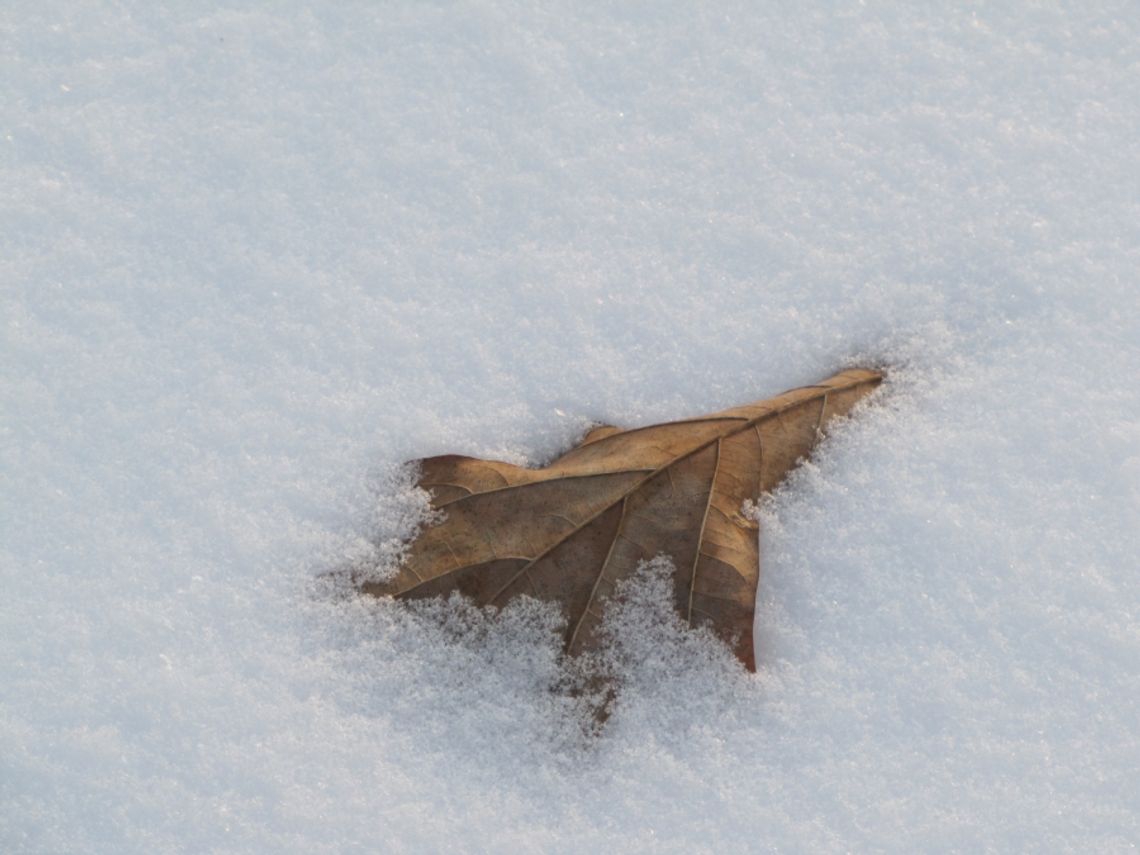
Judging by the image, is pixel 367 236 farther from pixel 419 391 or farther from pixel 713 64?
pixel 713 64

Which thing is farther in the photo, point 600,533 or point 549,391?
point 549,391

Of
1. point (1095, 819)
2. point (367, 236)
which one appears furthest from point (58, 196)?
point (1095, 819)

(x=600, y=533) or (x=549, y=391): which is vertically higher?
(x=549, y=391)
